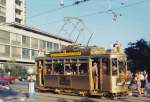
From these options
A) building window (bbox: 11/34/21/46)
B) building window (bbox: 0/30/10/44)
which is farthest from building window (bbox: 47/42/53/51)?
building window (bbox: 0/30/10/44)

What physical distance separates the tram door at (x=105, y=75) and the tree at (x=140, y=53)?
33428 mm

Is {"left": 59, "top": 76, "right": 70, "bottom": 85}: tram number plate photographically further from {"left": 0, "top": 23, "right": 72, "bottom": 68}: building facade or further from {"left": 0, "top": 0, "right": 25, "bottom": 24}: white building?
{"left": 0, "top": 0, "right": 25, "bottom": 24}: white building

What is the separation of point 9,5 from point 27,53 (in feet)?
37.3

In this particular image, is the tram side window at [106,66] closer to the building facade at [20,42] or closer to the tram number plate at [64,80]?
the tram number plate at [64,80]

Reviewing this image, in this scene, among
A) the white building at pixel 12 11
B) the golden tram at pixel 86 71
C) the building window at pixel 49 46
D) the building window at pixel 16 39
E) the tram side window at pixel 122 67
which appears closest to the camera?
the golden tram at pixel 86 71

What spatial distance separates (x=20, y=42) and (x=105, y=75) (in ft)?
222

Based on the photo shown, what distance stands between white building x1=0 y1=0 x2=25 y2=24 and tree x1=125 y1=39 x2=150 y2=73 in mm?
34835

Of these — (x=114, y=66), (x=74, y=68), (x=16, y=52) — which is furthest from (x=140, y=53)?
(x=114, y=66)

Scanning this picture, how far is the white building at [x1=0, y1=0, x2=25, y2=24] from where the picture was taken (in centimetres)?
8894

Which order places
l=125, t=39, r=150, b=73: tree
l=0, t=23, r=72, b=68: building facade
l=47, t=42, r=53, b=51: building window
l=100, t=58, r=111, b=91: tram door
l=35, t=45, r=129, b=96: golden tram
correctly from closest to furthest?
l=100, t=58, r=111, b=91: tram door → l=35, t=45, r=129, b=96: golden tram → l=125, t=39, r=150, b=73: tree → l=0, t=23, r=72, b=68: building facade → l=47, t=42, r=53, b=51: building window

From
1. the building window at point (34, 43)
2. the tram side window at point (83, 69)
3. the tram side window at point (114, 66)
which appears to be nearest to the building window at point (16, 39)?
the building window at point (34, 43)

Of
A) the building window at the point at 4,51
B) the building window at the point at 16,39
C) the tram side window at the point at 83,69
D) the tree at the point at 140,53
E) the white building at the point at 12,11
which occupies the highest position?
the white building at the point at 12,11

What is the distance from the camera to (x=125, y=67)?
23.7 metres

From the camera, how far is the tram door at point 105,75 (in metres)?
22.6
